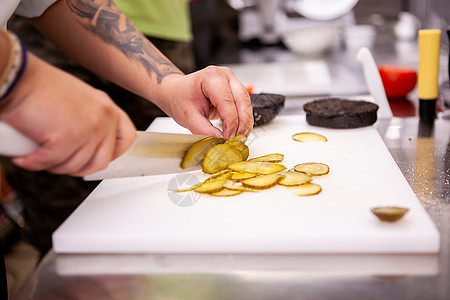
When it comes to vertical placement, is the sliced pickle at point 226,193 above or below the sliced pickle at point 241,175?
above

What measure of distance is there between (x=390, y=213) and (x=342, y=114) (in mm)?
549

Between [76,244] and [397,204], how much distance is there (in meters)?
0.54

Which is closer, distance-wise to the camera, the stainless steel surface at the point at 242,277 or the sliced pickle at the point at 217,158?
the stainless steel surface at the point at 242,277

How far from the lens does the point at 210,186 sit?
979 mm

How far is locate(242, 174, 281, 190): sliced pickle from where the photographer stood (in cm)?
97

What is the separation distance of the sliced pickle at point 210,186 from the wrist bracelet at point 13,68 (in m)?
0.39

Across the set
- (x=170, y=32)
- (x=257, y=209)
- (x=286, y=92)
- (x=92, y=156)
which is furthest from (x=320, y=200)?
(x=170, y=32)

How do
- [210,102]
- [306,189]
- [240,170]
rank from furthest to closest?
[210,102] < [240,170] < [306,189]

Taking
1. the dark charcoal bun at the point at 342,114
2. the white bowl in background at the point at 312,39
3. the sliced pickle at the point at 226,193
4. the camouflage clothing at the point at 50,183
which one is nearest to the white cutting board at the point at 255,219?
the sliced pickle at the point at 226,193

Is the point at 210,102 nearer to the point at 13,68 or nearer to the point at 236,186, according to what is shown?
the point at 236,186

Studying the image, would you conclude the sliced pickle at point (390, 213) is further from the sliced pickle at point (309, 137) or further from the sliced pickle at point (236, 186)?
the sliced pickle at point (309, 137)

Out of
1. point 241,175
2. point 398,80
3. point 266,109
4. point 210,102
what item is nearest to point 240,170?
point 241,175

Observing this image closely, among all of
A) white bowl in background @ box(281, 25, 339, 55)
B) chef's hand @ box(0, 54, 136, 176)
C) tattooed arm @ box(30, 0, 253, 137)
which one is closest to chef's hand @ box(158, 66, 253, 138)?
tattooed arm @ box(30, 0, 253, 137)

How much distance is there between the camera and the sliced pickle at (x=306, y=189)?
94cm
